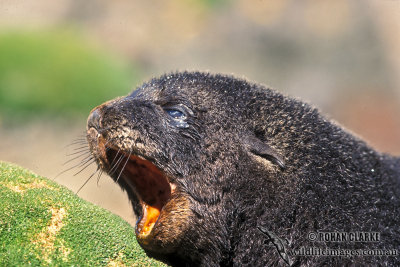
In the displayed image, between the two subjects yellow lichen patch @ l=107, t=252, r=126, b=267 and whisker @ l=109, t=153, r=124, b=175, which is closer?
yellow lichen patch @ l=107, t=252, r=126, b=267

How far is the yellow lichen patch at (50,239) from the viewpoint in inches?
193

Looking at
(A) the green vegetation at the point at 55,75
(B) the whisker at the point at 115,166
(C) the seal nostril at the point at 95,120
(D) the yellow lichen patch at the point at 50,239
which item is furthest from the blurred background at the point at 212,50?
(D) the yellow lichen patch at the point at 50,239

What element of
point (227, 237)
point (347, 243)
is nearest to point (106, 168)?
point (227, 237)

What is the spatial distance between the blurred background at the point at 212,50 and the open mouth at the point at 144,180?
944cm

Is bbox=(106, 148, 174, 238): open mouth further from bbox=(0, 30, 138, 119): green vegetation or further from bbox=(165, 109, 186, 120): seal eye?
Answer: bbox=(0, 30, 138, 119): green vegetation

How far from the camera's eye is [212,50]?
749 inches

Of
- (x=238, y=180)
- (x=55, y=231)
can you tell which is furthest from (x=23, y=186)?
(x=238, y=180)

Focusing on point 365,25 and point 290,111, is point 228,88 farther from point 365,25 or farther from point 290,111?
point 365,25

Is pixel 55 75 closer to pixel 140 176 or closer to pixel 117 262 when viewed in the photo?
pixel 140 176

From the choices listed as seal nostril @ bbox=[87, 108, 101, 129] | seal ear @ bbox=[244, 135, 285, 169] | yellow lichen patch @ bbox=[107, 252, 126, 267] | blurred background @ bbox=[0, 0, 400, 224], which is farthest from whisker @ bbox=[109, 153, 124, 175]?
blurred background @ bbox=[0, 0, 400, 224]

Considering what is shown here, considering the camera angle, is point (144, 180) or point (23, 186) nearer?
point (23, 186)

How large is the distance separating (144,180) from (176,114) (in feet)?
2.51

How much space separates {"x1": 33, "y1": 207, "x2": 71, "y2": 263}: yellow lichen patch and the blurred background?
9905 millimetres

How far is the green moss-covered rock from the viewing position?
16.0 ft
